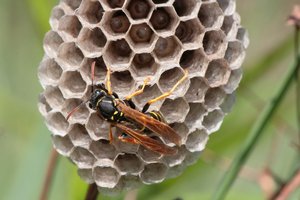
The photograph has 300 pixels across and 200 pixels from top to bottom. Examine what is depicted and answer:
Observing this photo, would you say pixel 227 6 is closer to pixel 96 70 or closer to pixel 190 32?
pixel 190 32

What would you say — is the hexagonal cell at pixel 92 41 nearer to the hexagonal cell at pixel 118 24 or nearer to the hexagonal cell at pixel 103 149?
the hexagonal cell at pixel 118 24

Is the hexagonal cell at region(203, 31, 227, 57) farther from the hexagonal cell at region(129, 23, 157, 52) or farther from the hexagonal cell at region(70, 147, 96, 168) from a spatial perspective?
the hexagonal cell at region(70, 147, 96, 168)

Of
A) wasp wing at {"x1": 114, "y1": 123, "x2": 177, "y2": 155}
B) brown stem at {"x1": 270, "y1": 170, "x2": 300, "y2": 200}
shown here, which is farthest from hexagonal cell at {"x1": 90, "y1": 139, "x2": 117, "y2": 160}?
brown stem at {"x1": 270, "y1": 170, "x2": 300, "y2": 200}

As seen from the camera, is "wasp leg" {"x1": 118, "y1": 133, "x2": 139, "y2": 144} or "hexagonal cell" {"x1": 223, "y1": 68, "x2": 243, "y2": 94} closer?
"wasp leg" {"x1": 118, "y1": 133, "x2": 139, "y2": 144}

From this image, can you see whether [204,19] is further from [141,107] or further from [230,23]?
[141,107]

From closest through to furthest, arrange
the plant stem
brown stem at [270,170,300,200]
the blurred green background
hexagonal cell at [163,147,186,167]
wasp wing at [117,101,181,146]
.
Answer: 1. wasp wing at [117,101,181,146]
2. hexagonal cell at [163,147,186,167]
3. the plant stem
4. brown stem at [270,170,300,200]
5. the blurred green background

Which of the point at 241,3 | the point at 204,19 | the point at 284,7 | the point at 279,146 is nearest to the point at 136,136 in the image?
the point at 204,19

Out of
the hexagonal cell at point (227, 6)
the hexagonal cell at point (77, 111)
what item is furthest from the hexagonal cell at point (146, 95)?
the hexagonal cell at point (227, 6)
